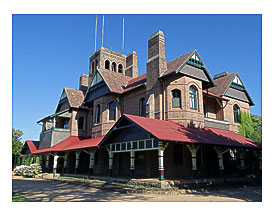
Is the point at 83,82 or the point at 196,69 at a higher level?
the point at 83,82

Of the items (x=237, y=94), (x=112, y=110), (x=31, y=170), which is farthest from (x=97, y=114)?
(x=237, y=94)

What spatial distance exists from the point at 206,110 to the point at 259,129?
23.3ft

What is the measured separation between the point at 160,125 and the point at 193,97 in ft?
17.7

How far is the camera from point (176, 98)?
18516mm

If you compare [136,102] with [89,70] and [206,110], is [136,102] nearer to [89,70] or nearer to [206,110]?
[206,110]

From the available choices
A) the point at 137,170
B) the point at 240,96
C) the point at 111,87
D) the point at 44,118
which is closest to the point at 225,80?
the point at 240,96

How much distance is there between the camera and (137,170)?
18.1m

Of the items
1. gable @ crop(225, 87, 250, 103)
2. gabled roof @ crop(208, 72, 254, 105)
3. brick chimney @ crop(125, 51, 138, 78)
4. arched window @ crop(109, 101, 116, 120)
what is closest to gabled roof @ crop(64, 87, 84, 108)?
arched window @ crop(109, 101, 116, 120)

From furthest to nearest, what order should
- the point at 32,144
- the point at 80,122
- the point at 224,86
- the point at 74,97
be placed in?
the point at 32,144
the point at 74,97
the point at 80,122
the point at 224,86

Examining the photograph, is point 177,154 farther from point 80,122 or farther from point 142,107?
point 80,122

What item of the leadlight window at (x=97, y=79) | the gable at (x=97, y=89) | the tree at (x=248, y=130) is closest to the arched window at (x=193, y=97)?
the tree at (x=248, y=130)

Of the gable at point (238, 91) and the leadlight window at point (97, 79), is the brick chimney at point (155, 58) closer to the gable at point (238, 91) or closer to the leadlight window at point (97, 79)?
the leadlight window at point (97, 79)

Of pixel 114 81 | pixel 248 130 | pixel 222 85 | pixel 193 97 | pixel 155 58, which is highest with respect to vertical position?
pixel 155 58

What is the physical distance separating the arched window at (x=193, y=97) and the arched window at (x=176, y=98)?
1109 mm
